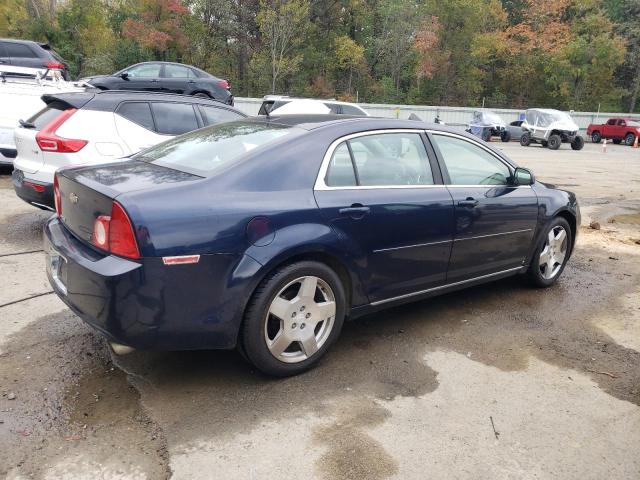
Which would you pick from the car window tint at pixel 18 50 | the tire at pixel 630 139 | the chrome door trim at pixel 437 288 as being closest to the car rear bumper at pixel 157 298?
the chrome door trim at pixel 437 288

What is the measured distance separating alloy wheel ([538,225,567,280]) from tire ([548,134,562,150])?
849 inches

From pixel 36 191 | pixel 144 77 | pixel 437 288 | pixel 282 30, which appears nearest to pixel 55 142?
pixel 36 191

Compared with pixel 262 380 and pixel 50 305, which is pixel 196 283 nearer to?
pixel 262 380

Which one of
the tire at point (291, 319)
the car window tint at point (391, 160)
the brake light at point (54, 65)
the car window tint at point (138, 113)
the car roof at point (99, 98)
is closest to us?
the tire at point (291, 319)

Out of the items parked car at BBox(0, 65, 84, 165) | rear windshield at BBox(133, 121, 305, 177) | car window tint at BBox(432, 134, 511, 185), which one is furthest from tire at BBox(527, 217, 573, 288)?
parked car at BBox(0, 65, 84, 165)

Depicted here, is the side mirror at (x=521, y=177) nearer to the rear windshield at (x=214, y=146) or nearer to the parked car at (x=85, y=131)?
the rear windshield at (x=214, y=146)

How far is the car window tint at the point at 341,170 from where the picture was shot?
3.51 metres

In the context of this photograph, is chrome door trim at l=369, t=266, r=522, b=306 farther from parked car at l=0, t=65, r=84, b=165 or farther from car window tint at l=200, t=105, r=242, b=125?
parked car at l=0, t=65, r=84, b=165

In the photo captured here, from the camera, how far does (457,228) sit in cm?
410

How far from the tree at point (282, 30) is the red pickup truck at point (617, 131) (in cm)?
1957

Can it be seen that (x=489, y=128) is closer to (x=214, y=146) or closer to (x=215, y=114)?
(x=215, y=114)

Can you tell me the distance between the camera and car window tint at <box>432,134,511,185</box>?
4227 millimetres

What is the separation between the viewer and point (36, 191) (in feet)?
18.7

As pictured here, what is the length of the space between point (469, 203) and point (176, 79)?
13646 millimetres
